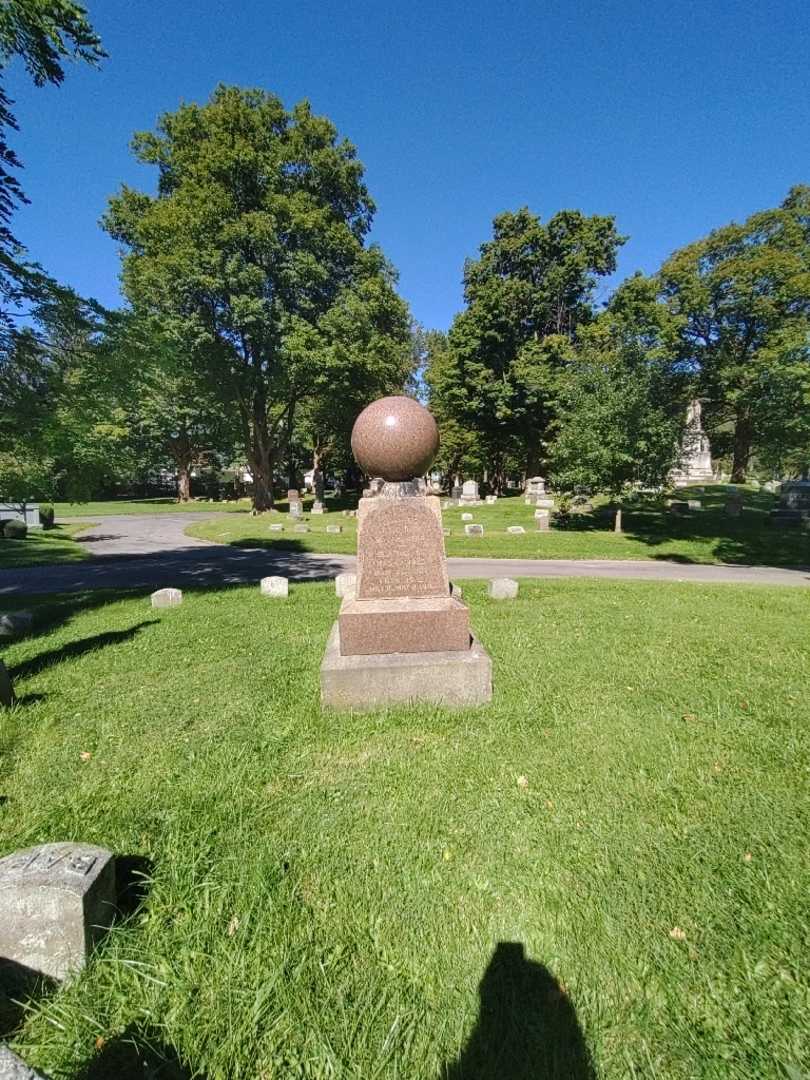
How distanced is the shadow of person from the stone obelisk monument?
2.44 metres

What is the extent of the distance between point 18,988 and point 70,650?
5407mm

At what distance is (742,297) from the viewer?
27375 millimetres

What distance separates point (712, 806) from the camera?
3111 millimetres

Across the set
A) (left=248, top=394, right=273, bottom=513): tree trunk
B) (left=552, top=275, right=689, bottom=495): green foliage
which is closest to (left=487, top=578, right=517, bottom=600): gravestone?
(left=552, top=275, right=689, bottom=495): green foliage

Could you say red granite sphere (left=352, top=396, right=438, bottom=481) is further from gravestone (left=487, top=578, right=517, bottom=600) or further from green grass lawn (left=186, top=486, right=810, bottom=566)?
green grass lawn (left=186, top=486, right=810, bottom=566)

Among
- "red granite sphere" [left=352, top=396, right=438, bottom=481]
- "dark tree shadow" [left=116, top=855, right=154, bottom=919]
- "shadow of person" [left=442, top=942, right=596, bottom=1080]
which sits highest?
"red granite sphere" [left=352, top=396, right=438, bottom=481]

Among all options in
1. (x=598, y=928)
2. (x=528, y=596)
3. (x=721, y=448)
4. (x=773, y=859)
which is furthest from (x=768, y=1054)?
(x=721, y=448)

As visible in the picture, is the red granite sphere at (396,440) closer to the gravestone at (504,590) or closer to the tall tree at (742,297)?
the gravestone at (504,590)

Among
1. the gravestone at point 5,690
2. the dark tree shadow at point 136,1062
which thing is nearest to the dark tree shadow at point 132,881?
the dark tree shadow at point 136,1062

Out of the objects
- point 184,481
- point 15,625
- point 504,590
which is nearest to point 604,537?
point 504,590

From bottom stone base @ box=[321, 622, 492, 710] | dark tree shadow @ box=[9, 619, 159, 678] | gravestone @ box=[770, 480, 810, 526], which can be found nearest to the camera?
bottom stone base @ box=[321, 622, 492, 710]

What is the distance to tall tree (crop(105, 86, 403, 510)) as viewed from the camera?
22344 millimetres

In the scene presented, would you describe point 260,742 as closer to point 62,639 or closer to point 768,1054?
point 768,1054

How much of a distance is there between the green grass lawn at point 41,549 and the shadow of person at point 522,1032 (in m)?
16.8
